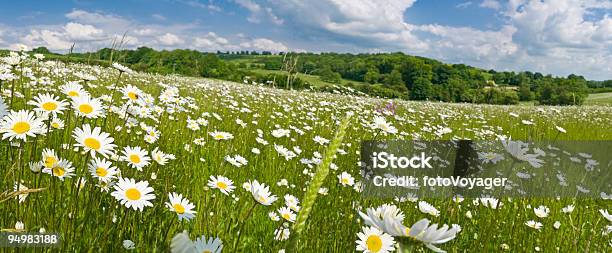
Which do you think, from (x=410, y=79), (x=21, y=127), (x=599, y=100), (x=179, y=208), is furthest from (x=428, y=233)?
(x=599, y=100)

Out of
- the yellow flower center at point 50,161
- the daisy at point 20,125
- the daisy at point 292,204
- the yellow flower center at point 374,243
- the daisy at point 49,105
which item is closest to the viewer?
the daisy at point 20,125

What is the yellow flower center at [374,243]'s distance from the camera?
70.9 inches

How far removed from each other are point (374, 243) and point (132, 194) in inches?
41.1

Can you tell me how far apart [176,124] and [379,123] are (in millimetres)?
2270

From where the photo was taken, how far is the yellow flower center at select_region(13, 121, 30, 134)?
5.27 ft

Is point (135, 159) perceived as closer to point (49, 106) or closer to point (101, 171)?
point (101, 171)

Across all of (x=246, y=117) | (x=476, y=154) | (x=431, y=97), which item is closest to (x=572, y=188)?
(x=476, y=154)

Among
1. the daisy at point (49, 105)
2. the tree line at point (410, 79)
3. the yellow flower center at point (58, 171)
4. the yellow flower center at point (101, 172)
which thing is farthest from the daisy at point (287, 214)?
the tree line at point (410, 79)

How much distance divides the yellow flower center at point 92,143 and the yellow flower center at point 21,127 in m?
0.22

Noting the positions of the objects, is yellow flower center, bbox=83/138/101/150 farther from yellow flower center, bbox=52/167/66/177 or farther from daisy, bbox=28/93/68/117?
daisy, bbox=28/93/68/117

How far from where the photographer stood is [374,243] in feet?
5.97

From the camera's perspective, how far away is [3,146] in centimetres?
273

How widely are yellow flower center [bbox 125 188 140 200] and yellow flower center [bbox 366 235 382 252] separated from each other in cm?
99

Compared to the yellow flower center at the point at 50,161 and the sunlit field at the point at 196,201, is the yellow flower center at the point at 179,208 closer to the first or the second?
the sunlit field at the point at 196,201
